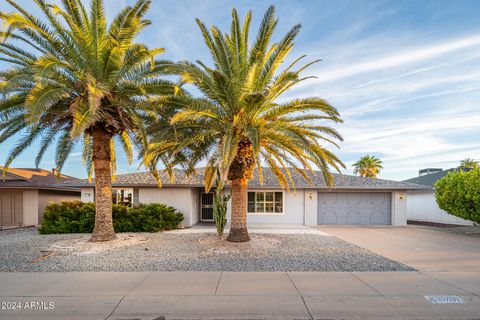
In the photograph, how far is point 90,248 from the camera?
9391 millimetres

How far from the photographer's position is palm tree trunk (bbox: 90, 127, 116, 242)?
33.5 feet

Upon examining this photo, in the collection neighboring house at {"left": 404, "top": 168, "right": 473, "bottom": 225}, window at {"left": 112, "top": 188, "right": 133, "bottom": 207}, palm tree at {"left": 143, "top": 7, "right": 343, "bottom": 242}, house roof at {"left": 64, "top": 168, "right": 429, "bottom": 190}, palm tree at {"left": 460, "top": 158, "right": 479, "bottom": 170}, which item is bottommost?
neighboring house at {"left": 404, "top": 168, "right": 473, "bottom": 225}

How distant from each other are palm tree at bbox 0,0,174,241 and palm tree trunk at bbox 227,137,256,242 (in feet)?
11.6

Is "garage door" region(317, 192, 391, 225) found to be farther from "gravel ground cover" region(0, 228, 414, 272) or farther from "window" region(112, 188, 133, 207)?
"window" region(112, 188, 133, 207)

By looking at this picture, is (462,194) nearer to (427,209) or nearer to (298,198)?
(298,198)

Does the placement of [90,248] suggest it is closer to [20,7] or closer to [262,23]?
[20,7]

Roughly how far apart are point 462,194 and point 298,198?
838 cm

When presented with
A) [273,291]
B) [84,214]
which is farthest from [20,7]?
[273,291]

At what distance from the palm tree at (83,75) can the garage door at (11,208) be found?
880 centimetres

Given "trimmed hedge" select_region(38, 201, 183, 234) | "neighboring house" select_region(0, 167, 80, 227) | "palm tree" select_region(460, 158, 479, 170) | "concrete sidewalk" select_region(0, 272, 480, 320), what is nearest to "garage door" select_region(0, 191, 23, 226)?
"neighboring house" select_region(0, 167, 80, 227)

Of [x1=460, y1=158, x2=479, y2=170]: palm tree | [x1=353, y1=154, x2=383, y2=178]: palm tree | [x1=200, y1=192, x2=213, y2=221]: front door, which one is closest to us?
[x1=460, y1=158, x2=479, y2=170]: palm tree

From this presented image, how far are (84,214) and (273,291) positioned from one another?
451 inches

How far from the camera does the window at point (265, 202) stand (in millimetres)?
17375

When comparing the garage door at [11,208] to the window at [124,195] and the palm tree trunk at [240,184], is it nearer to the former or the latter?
the window at [124,195]
